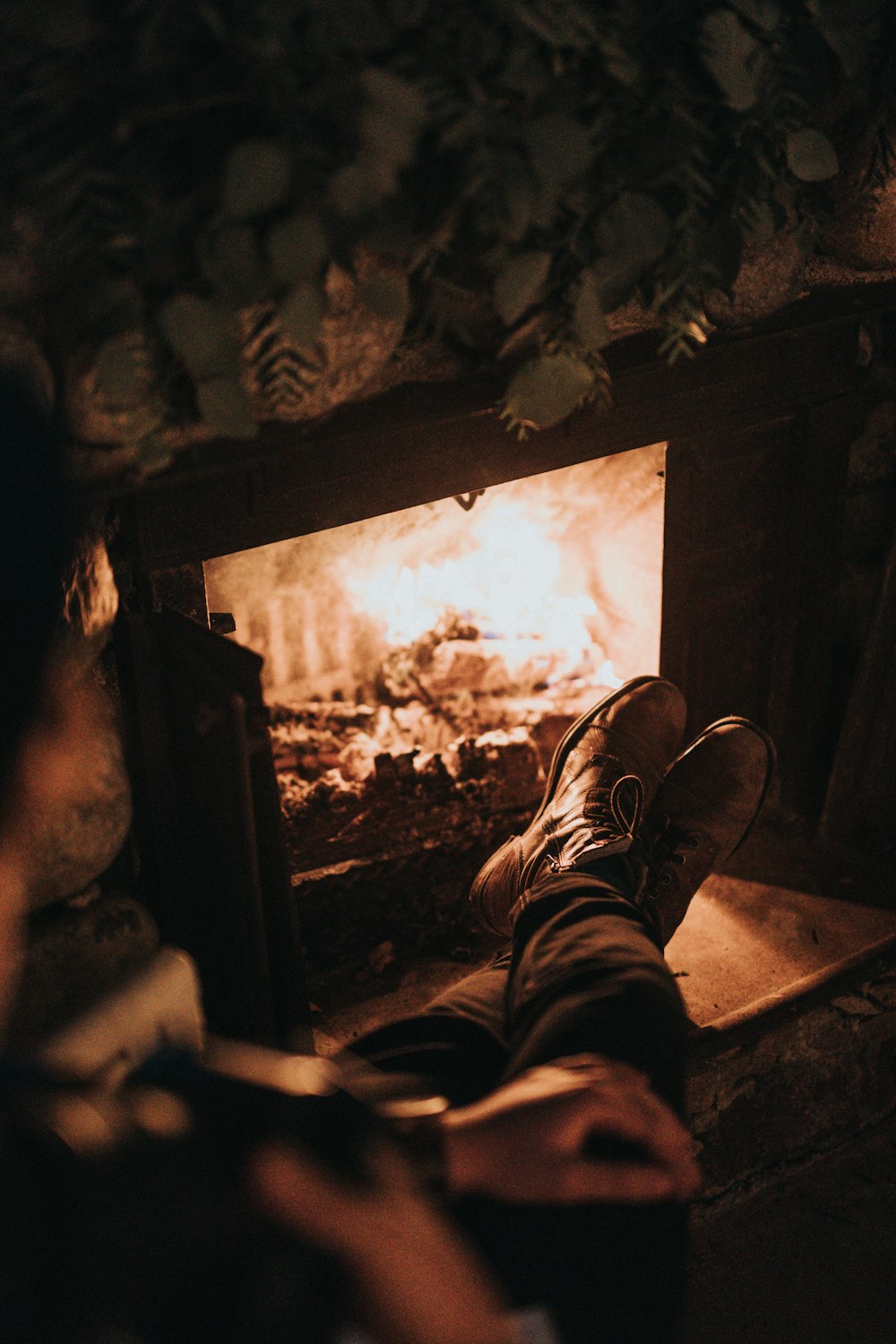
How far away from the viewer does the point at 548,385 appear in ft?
5.80

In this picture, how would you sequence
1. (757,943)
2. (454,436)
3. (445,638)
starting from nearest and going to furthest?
1. (454,436)
2. (757,943)
3. (445,638)

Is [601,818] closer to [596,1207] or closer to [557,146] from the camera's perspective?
[596,1207]

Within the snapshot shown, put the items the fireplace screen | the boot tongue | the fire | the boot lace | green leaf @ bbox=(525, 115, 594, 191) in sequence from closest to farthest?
green leaf @ bbox=(525, 115, 594, 191), the boot tongue, the boot lace, the fireplace screen, the fire

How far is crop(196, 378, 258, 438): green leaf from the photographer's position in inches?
59.6

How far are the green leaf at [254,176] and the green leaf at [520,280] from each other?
13.7 inches

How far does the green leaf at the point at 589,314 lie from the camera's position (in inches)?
64.9

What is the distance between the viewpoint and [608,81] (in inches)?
61.3

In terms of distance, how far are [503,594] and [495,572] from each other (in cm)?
8

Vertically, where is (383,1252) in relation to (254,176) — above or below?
below

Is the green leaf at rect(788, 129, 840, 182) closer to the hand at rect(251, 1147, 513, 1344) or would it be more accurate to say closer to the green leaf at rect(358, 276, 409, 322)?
the green leaf at rect(358, 276, 409, 322)

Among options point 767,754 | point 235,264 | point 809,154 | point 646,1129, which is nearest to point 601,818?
point 767,754

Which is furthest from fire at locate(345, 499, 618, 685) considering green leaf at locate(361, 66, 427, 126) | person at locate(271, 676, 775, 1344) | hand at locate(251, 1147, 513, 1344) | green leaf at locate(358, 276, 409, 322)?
hand at locate(251, 1147, 513, 1344)

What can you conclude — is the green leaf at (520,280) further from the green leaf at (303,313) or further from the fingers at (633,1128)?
the fingers at (633,1128)

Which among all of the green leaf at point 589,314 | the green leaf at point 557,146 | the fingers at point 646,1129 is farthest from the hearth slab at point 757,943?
the green leaf at point 557,146
